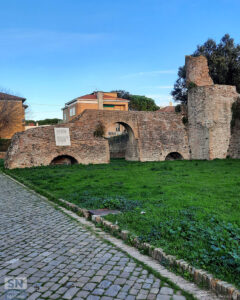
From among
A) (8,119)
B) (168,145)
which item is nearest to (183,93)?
(168,145)

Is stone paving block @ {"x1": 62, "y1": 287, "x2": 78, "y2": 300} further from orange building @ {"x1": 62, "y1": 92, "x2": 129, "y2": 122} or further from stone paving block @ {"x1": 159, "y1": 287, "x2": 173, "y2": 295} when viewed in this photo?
orange building @ {"x1": 62, "y1": 92, "x2": 129, "y2": 122}

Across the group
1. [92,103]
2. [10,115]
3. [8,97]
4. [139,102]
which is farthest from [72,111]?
[139,102]

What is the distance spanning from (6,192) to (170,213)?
6.42 m

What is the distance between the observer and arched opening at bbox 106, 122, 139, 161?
22.4 m

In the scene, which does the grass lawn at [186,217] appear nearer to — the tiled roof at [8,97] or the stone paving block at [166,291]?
the stone paving block at [166,291]

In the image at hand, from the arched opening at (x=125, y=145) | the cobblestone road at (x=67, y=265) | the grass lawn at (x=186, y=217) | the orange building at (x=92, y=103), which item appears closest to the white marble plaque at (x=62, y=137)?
the arched opening at (x=125, y=145)

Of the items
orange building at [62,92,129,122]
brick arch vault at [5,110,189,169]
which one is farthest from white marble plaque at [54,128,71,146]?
orange building at [62,92,129,122]

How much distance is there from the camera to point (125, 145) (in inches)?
1110

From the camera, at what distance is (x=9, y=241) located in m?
4.71

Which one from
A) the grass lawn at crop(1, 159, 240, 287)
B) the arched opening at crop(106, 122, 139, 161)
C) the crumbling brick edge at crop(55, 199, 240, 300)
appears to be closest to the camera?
the crumbling brick edge at crop(55, 199, 240, 300)

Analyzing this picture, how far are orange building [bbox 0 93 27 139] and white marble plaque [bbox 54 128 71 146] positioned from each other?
71.9ft

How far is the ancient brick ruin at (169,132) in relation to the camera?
19703 mm

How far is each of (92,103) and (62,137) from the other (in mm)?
28429

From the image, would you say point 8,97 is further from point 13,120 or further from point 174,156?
point 174,156
